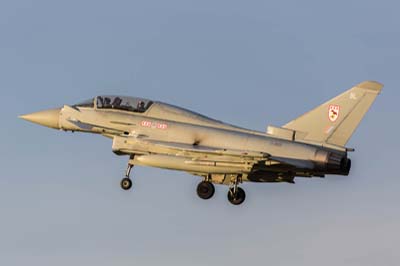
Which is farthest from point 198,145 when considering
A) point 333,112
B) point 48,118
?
point 48,118

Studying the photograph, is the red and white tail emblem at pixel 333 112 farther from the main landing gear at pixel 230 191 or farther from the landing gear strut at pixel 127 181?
the landing gear strut at pixel 127 181

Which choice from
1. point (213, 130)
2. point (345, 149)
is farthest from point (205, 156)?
point (345, 149)

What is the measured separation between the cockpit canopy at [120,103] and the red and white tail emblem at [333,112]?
256 inches

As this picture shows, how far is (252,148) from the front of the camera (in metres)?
49.6

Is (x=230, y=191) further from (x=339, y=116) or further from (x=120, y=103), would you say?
(x=120, y=103)

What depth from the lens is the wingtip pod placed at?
166 ft

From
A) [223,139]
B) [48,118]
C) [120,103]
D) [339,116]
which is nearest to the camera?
[223,139]

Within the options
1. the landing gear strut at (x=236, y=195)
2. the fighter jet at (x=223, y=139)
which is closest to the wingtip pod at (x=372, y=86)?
the fighter jet at (x=223, y=139)

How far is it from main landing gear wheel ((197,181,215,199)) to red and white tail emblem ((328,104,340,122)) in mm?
4880

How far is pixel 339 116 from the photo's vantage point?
50.3 m

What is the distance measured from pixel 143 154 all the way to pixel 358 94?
794 centimetres

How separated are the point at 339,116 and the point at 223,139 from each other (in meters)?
4.21

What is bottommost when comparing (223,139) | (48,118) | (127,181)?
(127,181)

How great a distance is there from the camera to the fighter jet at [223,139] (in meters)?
49.2
